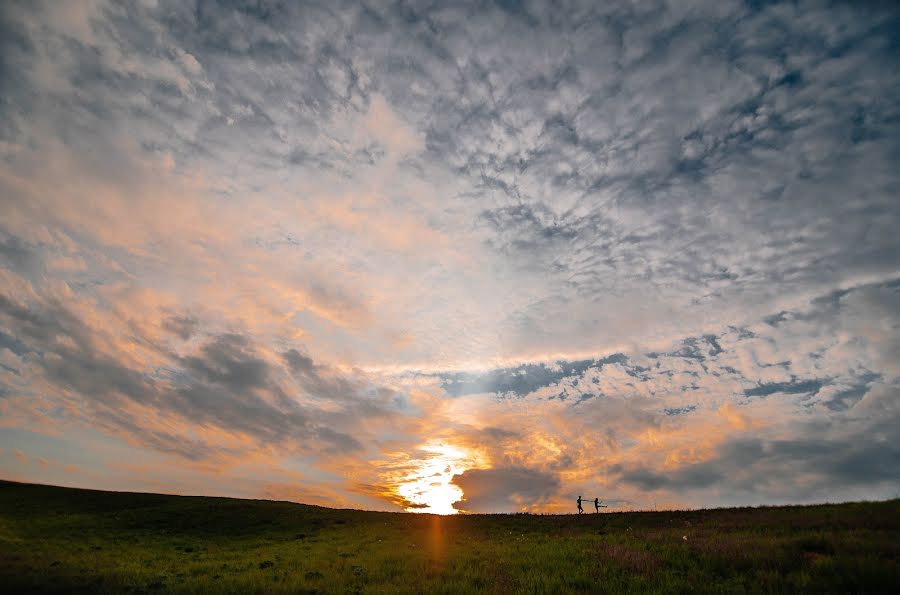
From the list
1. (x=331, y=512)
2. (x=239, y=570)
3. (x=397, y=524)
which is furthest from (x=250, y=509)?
(x=239, y=570)

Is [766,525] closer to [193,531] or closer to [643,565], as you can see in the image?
[643,565]

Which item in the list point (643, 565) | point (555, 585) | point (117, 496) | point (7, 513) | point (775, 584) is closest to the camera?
point (775, 584)

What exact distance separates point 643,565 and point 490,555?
7.79 metres

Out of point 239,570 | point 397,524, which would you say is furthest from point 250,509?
point 239,570

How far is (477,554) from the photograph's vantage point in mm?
20781

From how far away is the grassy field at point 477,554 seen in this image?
12.9 m

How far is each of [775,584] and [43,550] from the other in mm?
43077

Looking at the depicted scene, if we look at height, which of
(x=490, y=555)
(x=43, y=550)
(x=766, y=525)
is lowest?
(x=43, y=550)

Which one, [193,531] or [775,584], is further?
[193,531]

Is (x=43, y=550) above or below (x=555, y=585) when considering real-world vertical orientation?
below

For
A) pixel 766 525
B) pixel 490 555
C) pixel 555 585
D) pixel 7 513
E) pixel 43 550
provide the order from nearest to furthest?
pixel 555 585 → pixel 490 555 → pixel 766 525 → pixel 43 550 → pixel 7 513

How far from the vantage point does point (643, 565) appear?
585 inches

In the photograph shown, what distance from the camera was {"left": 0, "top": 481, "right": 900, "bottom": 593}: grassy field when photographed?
12.9 m

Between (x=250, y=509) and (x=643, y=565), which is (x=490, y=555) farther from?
(x=250, y=509)
